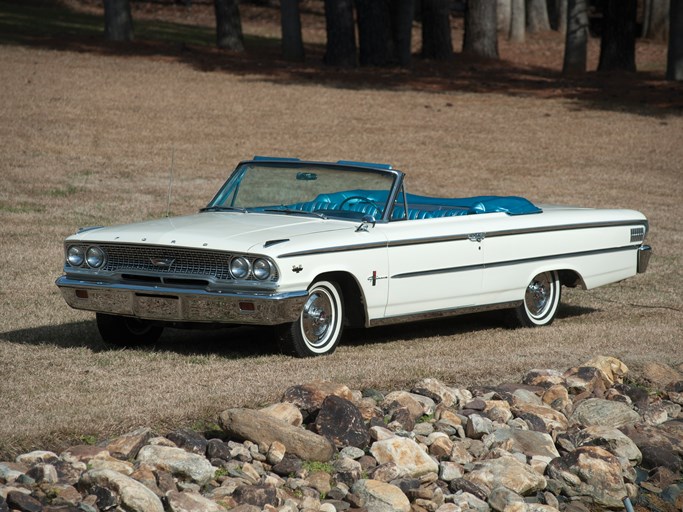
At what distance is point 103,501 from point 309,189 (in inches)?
165

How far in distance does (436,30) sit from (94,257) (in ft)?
87.6

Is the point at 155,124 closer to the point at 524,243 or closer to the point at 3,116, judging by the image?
the point at 3,116

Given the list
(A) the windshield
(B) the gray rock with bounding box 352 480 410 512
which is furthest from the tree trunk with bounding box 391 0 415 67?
(B) the gray rock with bounding box 352 480 410 512

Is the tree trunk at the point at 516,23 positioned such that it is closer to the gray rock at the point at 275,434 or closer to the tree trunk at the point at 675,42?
the tree trunk at the point at 675,42

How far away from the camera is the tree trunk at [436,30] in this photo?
3372 cm

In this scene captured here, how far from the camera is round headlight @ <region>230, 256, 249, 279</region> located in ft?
26.0

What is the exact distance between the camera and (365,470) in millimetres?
6594

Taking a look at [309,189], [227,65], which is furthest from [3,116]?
[309,189]

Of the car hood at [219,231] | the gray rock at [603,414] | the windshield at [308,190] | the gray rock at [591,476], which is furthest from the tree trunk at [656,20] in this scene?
the gray rock at [591,476]

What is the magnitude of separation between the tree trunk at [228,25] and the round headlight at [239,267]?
25.1 m

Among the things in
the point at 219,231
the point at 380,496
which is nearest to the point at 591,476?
the point at 380,496

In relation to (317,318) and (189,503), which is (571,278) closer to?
(317,318)

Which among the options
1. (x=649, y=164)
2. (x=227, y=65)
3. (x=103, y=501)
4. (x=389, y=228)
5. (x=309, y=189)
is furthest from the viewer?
(x=227, y=65)

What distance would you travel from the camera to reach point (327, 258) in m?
8.14
